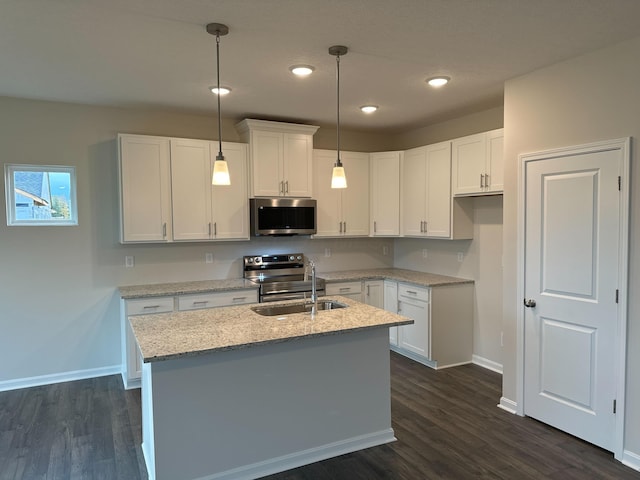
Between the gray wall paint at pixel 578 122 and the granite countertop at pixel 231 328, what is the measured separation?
130cm

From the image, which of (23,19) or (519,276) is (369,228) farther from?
(23,19)

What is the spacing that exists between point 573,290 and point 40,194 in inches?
182

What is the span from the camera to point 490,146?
397cm

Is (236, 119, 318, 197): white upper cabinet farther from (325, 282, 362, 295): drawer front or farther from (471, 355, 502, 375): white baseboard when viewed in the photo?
(471, 355, 502, 375): white baseboard

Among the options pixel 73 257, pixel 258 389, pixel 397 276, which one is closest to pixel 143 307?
pixel 73 257

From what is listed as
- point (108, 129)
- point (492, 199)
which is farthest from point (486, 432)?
point (108, 129)

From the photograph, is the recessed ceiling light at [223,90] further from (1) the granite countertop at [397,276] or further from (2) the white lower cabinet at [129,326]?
(1) the granite countertop at [397,276]

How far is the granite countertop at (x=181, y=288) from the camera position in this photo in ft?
12.9

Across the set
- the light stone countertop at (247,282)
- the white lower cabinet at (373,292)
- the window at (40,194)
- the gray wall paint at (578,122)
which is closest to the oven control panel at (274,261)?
the light stone countertop at (247,282)

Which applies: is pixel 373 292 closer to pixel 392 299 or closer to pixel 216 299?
pixel 392 299

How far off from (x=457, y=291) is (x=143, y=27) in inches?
144

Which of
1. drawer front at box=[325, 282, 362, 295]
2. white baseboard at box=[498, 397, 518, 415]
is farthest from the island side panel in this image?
drawer front at box=[325, 282, 362, 295]

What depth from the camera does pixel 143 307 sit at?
391 centimetres

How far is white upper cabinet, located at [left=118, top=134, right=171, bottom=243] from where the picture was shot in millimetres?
4027
